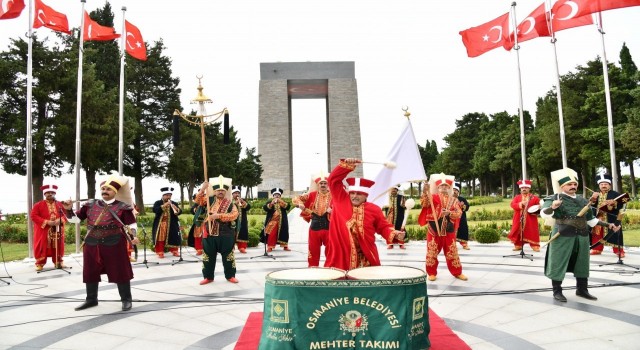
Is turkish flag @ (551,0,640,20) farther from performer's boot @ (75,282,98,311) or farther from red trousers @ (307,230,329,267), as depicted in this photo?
performer's boot @ (75,282,98,311)

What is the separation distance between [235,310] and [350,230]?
2169mm

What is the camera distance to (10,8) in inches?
438

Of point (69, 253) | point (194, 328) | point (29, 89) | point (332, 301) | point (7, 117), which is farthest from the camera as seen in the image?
point (7, 117)

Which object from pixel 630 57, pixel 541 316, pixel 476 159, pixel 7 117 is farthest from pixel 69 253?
pixel 476 159

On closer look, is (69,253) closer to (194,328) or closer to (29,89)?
(29,89)

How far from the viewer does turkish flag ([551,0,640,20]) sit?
1080 centimetres

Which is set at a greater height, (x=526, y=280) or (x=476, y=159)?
(x=476, y=159)

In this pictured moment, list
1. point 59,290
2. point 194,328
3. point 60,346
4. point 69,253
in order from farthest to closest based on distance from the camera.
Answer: point 69,253
point 59,290
point 194,328
point 60,346

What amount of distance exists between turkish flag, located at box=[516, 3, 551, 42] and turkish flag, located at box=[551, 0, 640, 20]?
0.90 meters

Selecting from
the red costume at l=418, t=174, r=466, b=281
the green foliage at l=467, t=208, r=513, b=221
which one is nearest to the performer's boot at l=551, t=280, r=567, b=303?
the red costume at l=418, t=174, r=466, b=281

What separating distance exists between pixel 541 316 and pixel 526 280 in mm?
2694

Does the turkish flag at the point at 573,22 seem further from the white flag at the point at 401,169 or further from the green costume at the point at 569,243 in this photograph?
the white flag at the point at 401,169

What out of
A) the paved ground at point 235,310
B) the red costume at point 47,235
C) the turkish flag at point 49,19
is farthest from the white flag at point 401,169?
the turkish flag at point 49,19

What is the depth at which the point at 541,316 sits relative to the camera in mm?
5672
